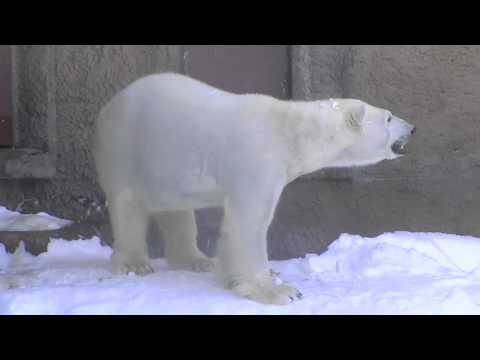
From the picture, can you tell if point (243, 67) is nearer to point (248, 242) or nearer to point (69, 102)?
point (69, 102)

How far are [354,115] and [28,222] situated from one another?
7.20 feet

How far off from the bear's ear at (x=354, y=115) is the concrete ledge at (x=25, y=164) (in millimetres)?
2061

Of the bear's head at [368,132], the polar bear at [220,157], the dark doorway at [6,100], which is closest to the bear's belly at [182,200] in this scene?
the polar bear at [220,157]

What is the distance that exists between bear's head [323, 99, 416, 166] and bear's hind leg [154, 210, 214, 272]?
96 cm

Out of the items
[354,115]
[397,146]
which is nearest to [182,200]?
[354,115]

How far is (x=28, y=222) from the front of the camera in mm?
4449

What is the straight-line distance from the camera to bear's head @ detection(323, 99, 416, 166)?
11.5 feet

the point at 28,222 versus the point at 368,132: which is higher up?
the point at 368,132

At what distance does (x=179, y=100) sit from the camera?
3654 mm

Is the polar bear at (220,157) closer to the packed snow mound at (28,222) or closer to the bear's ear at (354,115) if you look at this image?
the bear's ear at (354,115)

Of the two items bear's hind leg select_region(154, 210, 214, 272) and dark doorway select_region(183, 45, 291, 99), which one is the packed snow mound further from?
dark doorway select_region(183, 45, 291, 99)

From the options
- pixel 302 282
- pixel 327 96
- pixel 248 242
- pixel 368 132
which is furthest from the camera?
pixel 327 96
